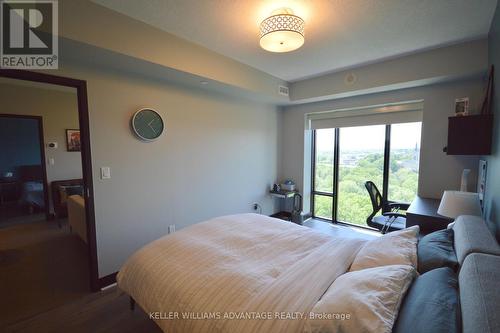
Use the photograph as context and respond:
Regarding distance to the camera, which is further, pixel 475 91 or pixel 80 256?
pixel 80 256

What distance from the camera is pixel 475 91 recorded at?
2.69 meters

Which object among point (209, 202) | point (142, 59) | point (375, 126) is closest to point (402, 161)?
point (375, 126)

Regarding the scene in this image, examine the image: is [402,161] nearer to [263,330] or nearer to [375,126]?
[375,126]

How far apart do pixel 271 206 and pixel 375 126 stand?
2.32 metres

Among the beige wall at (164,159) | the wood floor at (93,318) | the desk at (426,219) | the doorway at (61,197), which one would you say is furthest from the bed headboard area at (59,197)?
the desk at (426,219)

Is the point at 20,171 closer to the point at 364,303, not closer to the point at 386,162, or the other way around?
the point at 364,303

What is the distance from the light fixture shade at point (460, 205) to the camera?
5.74 ft

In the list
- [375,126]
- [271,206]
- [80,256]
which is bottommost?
[80,256]

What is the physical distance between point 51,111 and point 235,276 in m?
5.21

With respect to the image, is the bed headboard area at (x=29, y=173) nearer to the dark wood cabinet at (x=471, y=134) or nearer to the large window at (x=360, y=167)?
the large window at (x=360, y=167)

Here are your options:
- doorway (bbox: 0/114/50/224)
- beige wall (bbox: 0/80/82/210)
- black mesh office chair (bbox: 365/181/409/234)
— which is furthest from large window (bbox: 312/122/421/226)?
doorway (bbox: 0/114/50/224)

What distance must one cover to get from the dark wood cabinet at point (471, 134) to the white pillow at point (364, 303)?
174 cm

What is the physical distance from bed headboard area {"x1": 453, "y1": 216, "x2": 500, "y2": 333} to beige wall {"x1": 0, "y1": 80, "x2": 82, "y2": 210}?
5.99 m

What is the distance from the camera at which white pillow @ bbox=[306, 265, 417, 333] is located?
871mm
